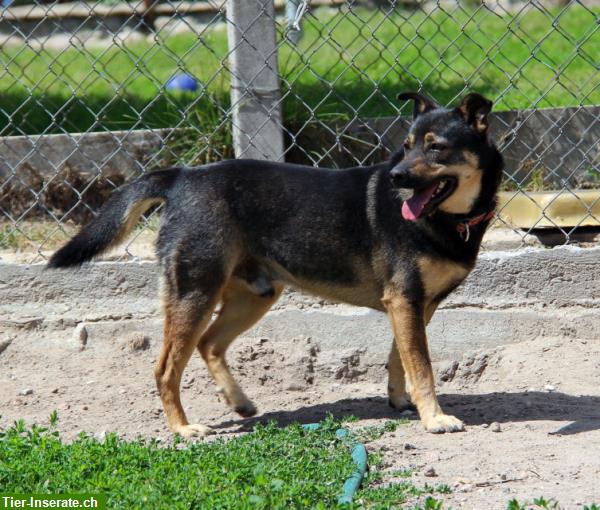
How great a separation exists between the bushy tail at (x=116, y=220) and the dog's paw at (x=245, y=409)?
1.03 m

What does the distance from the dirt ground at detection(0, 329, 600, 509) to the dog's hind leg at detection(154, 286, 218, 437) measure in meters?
0.13

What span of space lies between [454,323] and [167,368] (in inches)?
66.7

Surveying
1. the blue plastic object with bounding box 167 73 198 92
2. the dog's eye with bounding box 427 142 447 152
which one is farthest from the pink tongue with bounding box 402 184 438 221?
the blue plastic object with bounding box 167 73 198 92

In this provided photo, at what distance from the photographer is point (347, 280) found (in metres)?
4.84

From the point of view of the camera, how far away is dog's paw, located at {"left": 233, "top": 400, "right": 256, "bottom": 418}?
16.6 ft

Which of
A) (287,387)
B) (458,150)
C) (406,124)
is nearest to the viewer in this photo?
(458,150)

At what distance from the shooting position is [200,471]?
3.82 metres

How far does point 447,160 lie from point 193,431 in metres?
1.73

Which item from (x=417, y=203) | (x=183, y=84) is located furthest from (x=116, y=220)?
(x=183, y=84)

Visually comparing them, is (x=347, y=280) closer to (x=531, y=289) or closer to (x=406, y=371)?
(x=406, y=371)

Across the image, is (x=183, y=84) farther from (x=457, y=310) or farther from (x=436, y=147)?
(x=436, y=147)

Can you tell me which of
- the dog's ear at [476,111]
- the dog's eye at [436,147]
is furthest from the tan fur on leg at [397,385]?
the dog's ear at [476,111]

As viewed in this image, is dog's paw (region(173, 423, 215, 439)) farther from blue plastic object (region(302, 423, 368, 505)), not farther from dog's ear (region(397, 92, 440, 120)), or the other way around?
dog's ear (region(397, 92, 440, 120))

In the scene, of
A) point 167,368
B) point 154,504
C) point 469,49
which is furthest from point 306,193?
point 469,49
